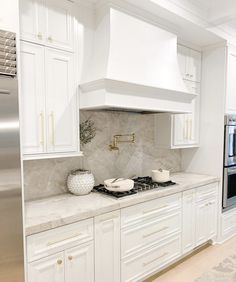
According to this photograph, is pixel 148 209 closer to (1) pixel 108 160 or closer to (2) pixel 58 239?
(1) pixel 108 160

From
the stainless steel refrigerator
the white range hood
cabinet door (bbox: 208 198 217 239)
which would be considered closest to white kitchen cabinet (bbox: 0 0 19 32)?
the stainless steel refrigerator

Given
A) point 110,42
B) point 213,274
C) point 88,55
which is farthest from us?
point 213,274

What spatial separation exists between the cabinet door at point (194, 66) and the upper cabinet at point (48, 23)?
171cm

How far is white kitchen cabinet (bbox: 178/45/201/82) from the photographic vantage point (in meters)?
2.96

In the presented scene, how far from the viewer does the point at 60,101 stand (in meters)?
1.94

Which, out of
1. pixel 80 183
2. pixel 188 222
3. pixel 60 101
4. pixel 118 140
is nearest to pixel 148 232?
pixel 188 222

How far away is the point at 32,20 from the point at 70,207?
147 cm

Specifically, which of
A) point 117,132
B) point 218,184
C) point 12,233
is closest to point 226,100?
point 218,184

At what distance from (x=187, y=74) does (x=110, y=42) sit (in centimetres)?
144

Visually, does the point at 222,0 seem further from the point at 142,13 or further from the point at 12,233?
the point at 12,233

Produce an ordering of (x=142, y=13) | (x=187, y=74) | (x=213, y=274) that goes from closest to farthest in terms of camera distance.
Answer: (x=142, y=13) → (x=213, y=274) → (x=187, y=74)

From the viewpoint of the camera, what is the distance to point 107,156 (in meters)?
2.62

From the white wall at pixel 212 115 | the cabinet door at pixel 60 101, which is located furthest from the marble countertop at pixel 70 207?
the white wall at pixel 212 115

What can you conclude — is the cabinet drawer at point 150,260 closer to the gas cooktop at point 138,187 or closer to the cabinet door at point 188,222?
the cabinet door at point 188,222
